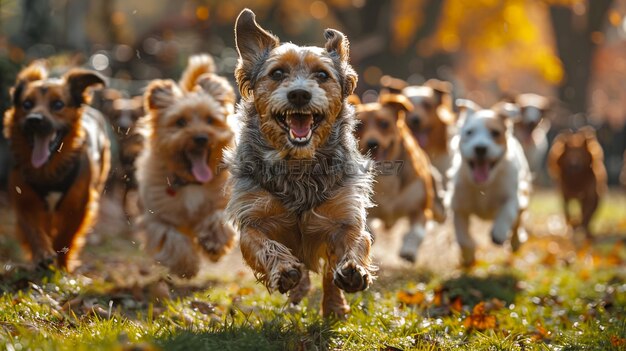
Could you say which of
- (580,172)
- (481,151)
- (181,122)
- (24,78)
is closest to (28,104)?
(24,78)

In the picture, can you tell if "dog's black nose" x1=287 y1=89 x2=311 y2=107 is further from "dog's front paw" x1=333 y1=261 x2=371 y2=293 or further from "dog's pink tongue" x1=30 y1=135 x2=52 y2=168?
"dog's pink tongue" x1=30 y1=135 x2=52 y2=168

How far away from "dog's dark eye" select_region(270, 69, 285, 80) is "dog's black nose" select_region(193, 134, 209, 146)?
2.07 metres

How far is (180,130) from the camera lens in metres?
6.84

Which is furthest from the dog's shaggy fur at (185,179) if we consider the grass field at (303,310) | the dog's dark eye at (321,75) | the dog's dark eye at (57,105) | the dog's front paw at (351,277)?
the dog's front paw at (351,277)

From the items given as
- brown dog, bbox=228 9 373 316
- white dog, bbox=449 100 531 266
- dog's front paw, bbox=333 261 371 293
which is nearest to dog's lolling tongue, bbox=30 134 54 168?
brown dog, bbox=228 9 373 316

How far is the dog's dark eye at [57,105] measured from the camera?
6.72m

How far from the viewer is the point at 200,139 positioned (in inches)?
266

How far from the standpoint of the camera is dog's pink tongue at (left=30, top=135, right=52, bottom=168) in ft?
21.6

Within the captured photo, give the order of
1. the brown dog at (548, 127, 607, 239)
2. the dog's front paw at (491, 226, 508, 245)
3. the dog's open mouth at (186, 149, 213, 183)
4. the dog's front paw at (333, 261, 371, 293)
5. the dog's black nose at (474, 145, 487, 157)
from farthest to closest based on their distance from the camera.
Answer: the brown dog at (548, 127, 607, 239), the dog's black nose at (474, 145, 487, 157), the dog's front paw at (491, 226, 508, 245), the dog's open mouth at (186, 149, 213, 183), the dog's front paw at (333, 261, 371, 293)

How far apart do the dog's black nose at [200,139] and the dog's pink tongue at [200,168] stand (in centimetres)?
15

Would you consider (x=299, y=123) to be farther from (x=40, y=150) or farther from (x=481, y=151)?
(x=481, y=151)

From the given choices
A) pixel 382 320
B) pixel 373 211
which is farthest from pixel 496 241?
pixel 382 320

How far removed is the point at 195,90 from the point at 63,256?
1.87m

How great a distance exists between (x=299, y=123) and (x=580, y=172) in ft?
33.7
